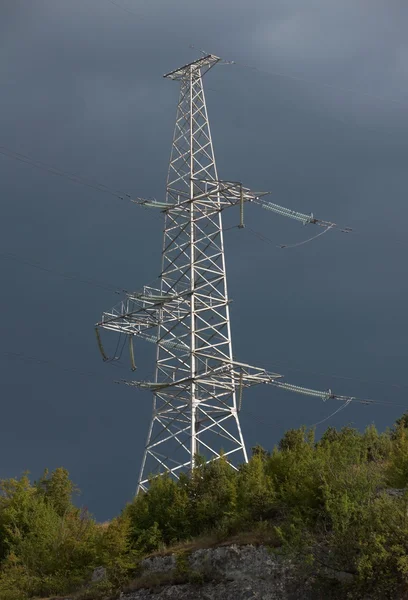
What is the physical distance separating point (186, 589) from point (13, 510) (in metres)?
18.7

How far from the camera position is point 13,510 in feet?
163

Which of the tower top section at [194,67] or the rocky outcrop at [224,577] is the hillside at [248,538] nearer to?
the rocky outcrop at [224,577]

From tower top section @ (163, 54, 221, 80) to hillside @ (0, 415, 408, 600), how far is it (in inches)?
1015

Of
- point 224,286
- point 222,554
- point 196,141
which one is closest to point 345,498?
point 222,554

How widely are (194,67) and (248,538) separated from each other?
32.9m

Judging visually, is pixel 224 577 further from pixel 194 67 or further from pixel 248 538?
pixel 194 67

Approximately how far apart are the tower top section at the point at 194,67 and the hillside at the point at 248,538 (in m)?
25.8

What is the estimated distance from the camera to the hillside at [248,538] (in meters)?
30.3

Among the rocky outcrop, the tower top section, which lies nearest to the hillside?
the rocky outcrop

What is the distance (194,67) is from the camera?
56.9 meters

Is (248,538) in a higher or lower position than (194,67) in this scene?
lower

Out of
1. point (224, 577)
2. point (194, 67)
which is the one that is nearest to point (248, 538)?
point (224, 577)

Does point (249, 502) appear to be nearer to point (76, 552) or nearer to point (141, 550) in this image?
point (141, 550)

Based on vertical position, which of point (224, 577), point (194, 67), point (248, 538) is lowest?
point (224, 577)
